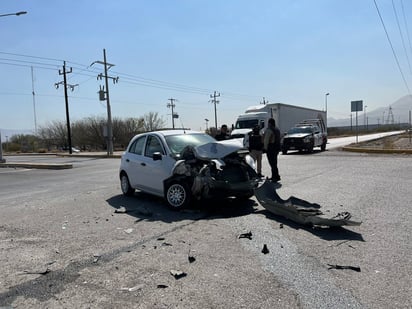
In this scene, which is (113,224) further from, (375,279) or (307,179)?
(307,179)

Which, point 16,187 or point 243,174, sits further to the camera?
→ point 16,187

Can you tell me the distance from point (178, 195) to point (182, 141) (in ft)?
4.90

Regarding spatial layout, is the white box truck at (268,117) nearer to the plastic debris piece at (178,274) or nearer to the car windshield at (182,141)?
the car windshield at (182,141)

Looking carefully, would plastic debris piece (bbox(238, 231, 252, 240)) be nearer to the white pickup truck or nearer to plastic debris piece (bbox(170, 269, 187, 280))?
plastic debris piece (bbox(170, 269, 187, 280))

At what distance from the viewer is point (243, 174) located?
25.1 ft

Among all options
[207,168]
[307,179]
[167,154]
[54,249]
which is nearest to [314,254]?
[207,168]

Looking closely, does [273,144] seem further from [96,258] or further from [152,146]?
[96,258]

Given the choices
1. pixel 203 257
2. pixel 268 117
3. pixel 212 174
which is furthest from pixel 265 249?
pixel 268 117

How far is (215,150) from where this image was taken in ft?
24.9

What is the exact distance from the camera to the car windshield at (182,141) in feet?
26.8

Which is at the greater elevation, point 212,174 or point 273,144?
point 273,144

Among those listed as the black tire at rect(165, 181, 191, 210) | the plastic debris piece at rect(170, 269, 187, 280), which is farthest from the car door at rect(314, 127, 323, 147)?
the plastic debris piece at rect(170, 269, 187, 280)

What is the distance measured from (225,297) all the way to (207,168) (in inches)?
152

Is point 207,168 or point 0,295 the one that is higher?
point 207,168
